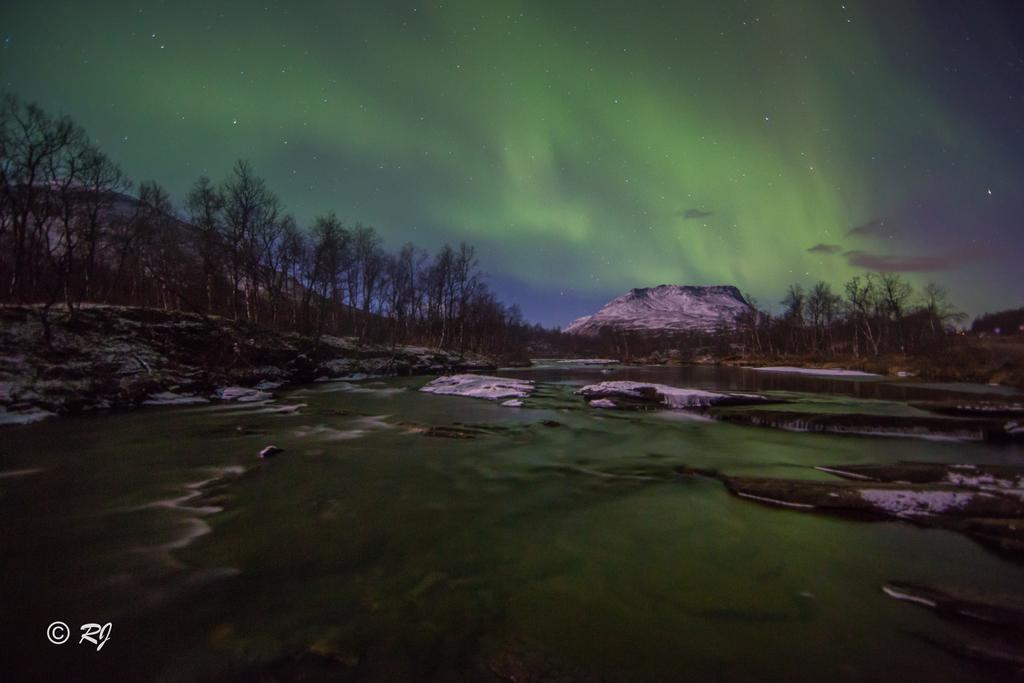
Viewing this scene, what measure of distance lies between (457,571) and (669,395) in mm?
16513

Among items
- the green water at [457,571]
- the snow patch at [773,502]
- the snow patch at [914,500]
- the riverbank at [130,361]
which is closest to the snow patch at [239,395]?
the riverbank at [130,361]

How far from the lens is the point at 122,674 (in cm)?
298

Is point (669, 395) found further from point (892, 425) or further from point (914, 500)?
point (914, 500)

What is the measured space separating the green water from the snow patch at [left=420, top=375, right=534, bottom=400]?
12.8 meters

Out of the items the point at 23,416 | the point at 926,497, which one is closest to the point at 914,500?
the point at 926,497

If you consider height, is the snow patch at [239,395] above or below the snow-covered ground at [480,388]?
below

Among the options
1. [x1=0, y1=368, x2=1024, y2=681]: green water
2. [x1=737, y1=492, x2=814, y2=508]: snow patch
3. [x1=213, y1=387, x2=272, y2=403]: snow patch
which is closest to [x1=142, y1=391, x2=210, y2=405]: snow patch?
[x1=213, y1=387, x2=272, y2=403]: snow patch

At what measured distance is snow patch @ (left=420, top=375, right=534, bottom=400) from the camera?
2262 cm

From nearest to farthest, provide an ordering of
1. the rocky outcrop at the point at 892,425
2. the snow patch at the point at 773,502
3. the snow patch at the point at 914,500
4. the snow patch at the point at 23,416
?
the snow patch at the point at 914,500 < the snow patch at the point at 773,502 < the rocky outcrop at the point at 892,425 < the snow patch at the point at 23,416

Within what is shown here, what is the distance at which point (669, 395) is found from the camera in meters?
18.9

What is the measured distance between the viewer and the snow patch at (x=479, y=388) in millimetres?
22625

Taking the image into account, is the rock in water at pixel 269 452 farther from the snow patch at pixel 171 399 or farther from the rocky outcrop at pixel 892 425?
the rocky outcrop at pixel 892 425

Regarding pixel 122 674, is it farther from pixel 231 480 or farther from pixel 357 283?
pixel 357 283

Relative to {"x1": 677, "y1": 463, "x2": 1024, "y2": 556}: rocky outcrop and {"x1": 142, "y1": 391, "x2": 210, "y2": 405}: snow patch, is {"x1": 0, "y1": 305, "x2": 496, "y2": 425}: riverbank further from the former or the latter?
{"x1": 677, "y1": 463, "x2": 1024, "y2": 556}: rocky outcrop
